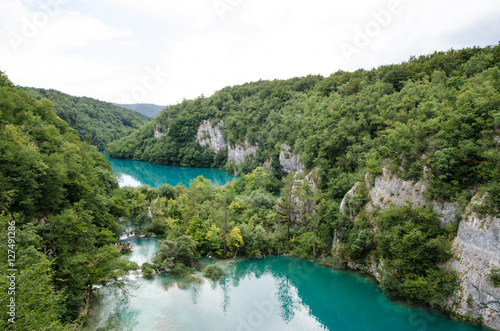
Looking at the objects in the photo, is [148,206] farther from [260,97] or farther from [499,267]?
[260,97]

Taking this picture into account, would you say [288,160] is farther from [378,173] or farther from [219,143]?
[219,143]

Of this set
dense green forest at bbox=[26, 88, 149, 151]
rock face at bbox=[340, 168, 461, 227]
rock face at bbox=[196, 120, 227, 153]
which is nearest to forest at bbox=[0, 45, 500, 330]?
rock face at bbox=[340, 168, 461, 227]

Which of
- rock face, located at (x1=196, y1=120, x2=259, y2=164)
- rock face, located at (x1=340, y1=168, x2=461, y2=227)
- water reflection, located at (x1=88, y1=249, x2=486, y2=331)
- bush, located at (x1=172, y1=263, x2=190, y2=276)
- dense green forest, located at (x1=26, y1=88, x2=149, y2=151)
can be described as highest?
dense green forest, located at (x1=26, y1=88, x2=149, y2=151)

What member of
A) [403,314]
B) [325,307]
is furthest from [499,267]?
[325,307]

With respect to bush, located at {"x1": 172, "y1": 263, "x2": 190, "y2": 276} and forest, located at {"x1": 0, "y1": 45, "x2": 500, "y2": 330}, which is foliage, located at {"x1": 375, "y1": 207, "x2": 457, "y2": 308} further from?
bush, located at {"x1": 172, "y1": 263, "x2": 190, "y2": 276}

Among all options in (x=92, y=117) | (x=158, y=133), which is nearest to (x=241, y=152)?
(x=158, y=133)

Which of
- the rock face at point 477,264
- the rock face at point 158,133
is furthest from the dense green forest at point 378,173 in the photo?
the rock face at point 158,133

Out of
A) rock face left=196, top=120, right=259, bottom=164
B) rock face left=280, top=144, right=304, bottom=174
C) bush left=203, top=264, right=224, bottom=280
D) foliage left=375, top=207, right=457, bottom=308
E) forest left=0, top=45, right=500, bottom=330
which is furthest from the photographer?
rock face left=196, top=120, right=259, bottom=164

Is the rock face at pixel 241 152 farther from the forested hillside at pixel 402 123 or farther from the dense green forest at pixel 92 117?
the dense green forest at pixel 92 117

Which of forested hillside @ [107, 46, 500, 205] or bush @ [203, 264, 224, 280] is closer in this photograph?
forested hillside @ [107, 46, 500, 205]
